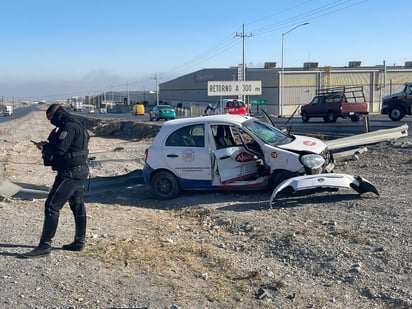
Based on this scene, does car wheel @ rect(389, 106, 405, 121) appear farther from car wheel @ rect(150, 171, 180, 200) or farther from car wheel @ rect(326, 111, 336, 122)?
car wheel @ rect(150, 171, 180, 200)

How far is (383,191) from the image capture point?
10.7 meters

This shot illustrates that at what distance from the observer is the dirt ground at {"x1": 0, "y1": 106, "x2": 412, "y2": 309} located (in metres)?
5.60

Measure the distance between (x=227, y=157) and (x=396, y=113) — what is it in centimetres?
2420

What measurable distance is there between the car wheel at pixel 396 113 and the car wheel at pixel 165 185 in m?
24.2

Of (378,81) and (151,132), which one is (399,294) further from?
(378,81)

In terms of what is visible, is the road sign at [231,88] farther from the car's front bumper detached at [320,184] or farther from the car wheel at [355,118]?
the car's front bumper detached at [320,184]

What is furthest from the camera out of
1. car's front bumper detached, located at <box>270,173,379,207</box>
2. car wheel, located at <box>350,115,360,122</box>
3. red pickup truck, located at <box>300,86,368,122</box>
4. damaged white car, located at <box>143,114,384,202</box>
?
car wheel, located at <box>350,115,360,122</box>

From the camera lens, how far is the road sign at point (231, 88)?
2598 centimetres

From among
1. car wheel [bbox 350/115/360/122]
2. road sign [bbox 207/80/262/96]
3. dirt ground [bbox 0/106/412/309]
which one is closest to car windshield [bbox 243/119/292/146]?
dirt ground [bbox 0/106/412/309]

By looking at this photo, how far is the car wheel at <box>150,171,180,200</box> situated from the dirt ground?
0.67 ft

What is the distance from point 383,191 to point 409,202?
4.24ft

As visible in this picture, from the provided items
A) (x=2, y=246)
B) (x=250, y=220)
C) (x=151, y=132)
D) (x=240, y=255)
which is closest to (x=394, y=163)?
(x=250, y=220)

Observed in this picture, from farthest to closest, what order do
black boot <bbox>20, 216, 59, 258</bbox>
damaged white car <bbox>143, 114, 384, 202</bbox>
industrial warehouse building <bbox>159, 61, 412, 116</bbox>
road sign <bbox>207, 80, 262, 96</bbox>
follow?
industrial warehouse building <bbox>159, 61, 412, 116</bbox>
road sign <bbox>207, 80, 262, 96</bbox>
damaged white car <bbox>143, 114, 384, 202</bbox>
black boot <bbox>20, 216, 59, 258</bbox>

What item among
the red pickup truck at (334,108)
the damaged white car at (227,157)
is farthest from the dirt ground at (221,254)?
the red pickup truck at (334,108)
